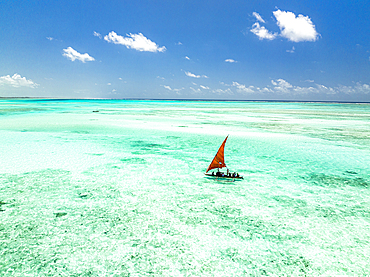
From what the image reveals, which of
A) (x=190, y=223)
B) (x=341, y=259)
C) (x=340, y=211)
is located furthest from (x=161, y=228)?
(x=340, y=211)

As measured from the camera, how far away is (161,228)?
273 inches

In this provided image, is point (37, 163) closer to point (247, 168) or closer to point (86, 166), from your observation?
point (86, 166)

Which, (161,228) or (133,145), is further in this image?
(133,145)

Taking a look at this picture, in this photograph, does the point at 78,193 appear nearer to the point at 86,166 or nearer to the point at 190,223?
the point at 86,166

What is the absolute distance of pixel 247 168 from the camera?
41.5 ft

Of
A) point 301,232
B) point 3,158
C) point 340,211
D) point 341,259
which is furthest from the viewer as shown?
point 3,158

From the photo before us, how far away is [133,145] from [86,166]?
5612 millimetres

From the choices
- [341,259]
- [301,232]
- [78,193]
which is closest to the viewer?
[341,259]

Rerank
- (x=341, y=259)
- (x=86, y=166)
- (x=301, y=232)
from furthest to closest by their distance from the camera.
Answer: (x=86, y=166) → (x=301, y=232) → (x=341, y=259)

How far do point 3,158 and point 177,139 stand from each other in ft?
38.6

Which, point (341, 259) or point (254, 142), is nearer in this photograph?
point (341, 259)

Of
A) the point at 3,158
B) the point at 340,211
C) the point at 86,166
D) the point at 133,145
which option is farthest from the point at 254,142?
the point at 3,158

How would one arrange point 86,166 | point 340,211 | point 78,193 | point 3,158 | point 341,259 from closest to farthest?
point 341,259 < point 340,211 < point 78,193 < point 86,166 < point 3,158

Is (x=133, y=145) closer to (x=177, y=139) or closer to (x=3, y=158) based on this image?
(x=177, y=139)
